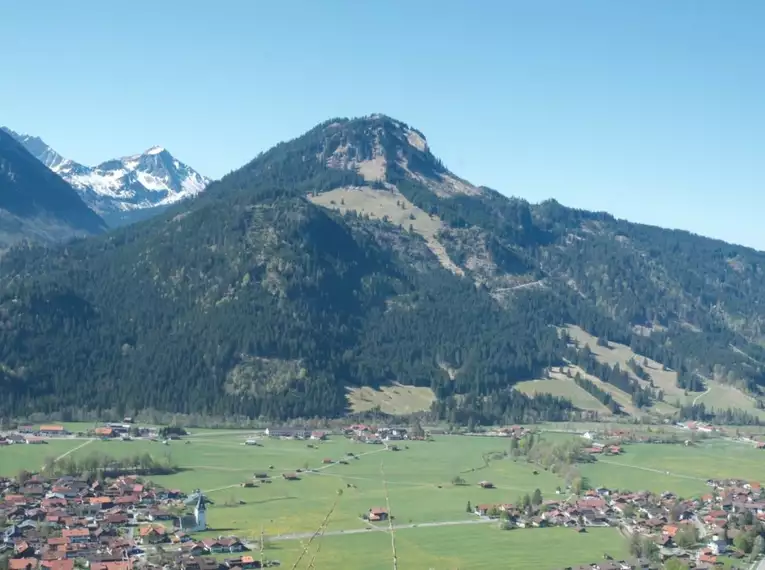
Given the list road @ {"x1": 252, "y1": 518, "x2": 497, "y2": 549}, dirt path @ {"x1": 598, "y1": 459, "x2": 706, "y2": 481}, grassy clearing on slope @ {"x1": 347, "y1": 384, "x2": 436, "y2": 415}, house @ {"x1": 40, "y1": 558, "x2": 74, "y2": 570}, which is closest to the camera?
house @ {"x1": 40, "y1": 558, "x2": 74, "y2": 570}

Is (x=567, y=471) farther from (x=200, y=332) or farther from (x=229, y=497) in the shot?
(x=200, y=332)

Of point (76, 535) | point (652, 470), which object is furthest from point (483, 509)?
point (652, 470)

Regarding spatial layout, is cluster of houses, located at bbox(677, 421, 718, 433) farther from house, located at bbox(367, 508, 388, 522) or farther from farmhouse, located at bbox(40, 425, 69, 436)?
farmhouse, located at bbox(40, 425, 69, 436)

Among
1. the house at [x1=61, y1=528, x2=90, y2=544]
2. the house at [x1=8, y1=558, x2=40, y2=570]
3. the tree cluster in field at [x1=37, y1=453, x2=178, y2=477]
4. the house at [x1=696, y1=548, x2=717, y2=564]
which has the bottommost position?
the house at [x1=8, y1=558, x2=40, y2=570]

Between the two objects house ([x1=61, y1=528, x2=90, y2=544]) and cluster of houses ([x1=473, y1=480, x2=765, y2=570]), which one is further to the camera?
cluster of houses ([x1=473, y1=480, x2=765, y2=570])

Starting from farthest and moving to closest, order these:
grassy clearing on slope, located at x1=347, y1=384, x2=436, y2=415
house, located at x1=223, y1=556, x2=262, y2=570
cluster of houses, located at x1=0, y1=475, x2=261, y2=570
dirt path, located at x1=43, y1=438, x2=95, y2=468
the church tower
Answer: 1. grassy clearing on slope, located at x1=347, y1=384, x2=436, y2=415
2. dirt path, located at x1=43, y1=438, x2=95, y2=468
3. the church tower
4. cluster of houses, located at x1=0, y1=475, x2=261, y2=570
5. house, located at x1=223, y1=556, x2=262, y2=570

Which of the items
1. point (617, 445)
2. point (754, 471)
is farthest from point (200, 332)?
point (754, 471)

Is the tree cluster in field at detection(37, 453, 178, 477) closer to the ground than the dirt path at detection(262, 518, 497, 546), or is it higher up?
higher up

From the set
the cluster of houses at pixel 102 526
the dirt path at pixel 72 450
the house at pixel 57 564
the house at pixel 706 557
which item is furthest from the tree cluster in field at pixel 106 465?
the house at pixel 706 557

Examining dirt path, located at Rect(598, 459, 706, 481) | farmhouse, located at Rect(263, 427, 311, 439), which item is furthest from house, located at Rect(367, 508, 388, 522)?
farmhouse, located at Rect(263, 427, 311, 439)
